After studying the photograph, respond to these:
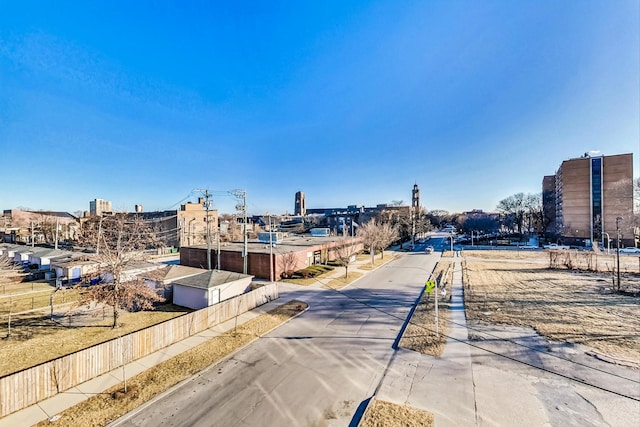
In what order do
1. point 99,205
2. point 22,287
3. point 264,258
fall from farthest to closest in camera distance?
point 99,205, point 264,258, point 22,287

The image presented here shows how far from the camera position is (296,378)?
31.3 ft

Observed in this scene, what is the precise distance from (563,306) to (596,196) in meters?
55.4

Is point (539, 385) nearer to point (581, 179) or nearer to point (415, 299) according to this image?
point (415, 299)

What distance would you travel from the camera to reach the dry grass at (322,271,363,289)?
23141 mm

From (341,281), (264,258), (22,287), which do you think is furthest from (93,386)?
(22,287)

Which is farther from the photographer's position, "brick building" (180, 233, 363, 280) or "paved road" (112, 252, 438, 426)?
"brick building" (180, 233, 363, 280)

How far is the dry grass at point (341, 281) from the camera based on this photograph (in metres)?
23.1

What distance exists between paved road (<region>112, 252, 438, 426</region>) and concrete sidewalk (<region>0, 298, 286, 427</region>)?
2207 mm

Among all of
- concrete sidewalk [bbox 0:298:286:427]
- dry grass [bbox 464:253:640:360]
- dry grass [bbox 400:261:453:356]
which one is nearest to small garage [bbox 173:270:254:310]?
concrete sidewalk [bbox 0:298:286:427]

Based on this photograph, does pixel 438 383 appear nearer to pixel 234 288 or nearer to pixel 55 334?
pixel 234 288

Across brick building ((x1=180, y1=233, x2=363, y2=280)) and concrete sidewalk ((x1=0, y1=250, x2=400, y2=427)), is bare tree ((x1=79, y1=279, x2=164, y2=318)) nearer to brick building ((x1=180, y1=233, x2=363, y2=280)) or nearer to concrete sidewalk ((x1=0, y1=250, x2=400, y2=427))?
concrete sidewalk ((x1=0, y1=250, x2=400, y2=427))

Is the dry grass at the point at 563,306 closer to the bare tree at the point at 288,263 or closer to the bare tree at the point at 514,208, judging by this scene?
the bare tree at the point at 288,263

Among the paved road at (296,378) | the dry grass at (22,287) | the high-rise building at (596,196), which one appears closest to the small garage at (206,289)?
the paved road at (296,378)

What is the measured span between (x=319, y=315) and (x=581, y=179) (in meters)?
67.6
